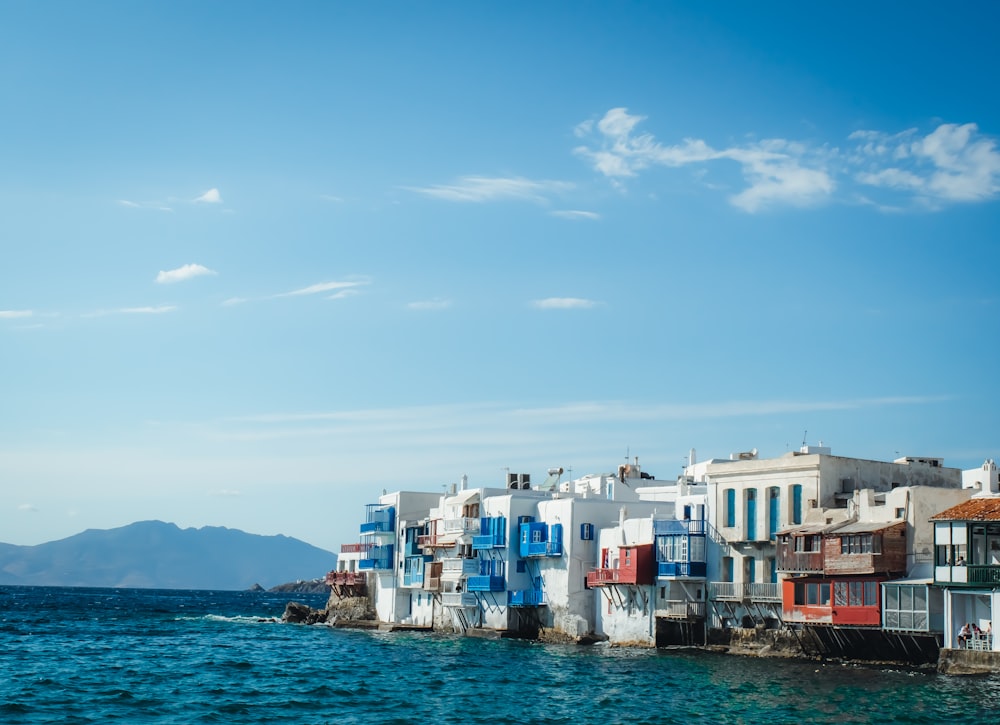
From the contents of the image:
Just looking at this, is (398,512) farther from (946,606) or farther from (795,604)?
(946,606)

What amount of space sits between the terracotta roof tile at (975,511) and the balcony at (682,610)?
715 inches

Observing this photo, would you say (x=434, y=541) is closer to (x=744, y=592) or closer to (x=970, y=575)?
(x=744, y=592)

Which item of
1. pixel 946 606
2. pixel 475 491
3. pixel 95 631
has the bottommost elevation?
pixel 95 631

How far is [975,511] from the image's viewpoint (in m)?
54.2

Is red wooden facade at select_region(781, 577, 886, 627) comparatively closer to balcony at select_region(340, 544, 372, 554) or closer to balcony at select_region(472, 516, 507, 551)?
balcony at select_region(472, 516, 507, 551)

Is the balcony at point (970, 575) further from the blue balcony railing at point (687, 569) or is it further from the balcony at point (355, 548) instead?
the balcony at point (355, 548)

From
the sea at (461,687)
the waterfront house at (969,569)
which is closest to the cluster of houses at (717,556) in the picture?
the waterfront house at (969,569)

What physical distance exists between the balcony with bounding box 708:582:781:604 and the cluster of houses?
12 centimetres

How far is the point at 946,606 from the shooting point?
54.3 metres

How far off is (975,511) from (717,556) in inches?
742

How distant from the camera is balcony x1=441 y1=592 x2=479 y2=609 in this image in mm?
86500

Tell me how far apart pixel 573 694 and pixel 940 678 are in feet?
50.4

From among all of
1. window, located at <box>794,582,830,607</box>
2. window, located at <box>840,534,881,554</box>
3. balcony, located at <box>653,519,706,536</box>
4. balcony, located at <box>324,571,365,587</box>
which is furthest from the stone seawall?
balcony, located at <box>324,571,365,587</box>

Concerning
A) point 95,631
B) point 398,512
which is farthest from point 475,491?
point 95,631
